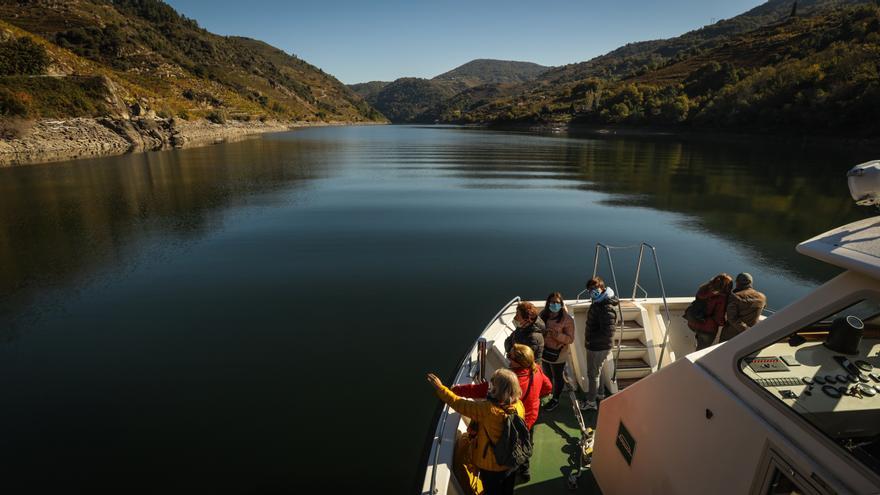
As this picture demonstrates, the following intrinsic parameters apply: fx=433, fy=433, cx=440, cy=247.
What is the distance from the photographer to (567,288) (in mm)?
13680

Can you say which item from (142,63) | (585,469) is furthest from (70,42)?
(585,469)

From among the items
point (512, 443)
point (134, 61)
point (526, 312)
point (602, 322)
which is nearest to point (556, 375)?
point (602, 322)

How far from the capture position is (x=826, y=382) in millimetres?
2893

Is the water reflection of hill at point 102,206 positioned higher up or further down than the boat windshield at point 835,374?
further down

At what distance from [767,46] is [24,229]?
149 metres

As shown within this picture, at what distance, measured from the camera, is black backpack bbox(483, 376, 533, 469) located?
3428mm

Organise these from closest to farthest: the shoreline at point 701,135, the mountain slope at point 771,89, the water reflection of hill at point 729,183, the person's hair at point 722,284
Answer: the person's hair at point 722,284 → the water reflection of hill at point 729,183 → the shoreline at point 701,135 → the mountain slope at point 771,89

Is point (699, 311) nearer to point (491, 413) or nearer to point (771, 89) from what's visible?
point (491, 413)

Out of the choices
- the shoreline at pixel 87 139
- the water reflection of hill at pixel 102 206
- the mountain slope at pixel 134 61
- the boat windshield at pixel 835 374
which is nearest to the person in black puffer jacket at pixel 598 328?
the boat windshield at pixel 835 374

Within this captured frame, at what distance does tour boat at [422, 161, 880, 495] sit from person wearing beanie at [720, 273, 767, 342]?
8.71 ft

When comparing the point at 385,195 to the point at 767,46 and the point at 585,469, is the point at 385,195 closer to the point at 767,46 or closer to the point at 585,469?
the point at 585,469

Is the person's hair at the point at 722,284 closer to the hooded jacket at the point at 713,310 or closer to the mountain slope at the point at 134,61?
the hooded jacket at the point at 713,310

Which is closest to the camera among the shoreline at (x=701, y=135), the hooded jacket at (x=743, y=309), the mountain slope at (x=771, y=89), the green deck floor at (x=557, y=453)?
the green deck floor at (x=557, y=453)

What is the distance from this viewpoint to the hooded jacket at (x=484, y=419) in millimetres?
3428
